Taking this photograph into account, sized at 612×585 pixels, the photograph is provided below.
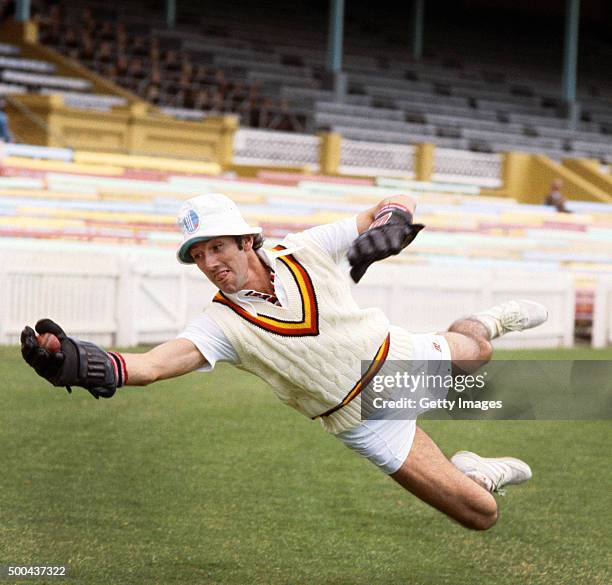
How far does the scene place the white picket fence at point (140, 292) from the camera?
13898mm

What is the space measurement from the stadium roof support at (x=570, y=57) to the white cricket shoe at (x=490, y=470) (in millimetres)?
30553

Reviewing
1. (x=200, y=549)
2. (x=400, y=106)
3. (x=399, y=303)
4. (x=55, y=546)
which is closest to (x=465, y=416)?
(x=200, y=549)

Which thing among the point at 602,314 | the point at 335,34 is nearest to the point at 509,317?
the point at 602,314

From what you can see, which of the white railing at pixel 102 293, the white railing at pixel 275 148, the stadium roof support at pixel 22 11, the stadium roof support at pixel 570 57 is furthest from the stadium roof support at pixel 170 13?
the white railing at pixel 102 293

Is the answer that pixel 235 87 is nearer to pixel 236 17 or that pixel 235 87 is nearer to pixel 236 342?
pixel 236 17

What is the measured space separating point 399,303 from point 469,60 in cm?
2445

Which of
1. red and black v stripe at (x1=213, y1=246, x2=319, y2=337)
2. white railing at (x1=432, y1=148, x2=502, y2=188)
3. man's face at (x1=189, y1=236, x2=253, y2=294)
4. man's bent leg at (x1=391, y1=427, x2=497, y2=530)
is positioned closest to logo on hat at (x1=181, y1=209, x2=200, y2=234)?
man's face at (x1=189, y1=236, x2=253, y2=294)

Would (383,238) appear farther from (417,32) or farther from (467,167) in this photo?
(417,32)

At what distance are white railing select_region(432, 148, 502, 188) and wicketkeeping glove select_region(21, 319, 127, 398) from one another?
82.3 ft

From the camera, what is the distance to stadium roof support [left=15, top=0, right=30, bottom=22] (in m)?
28.2

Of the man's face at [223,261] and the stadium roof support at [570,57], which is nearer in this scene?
the man's face at [223,261]

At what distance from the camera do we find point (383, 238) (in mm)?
5371

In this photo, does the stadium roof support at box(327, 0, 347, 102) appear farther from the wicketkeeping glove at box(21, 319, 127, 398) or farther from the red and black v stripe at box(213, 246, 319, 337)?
the wicketkeeping glove at box(21, 319, 127, 398)

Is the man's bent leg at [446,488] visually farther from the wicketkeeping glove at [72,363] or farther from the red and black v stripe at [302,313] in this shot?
the wicketkeeping glove at [72,363]
